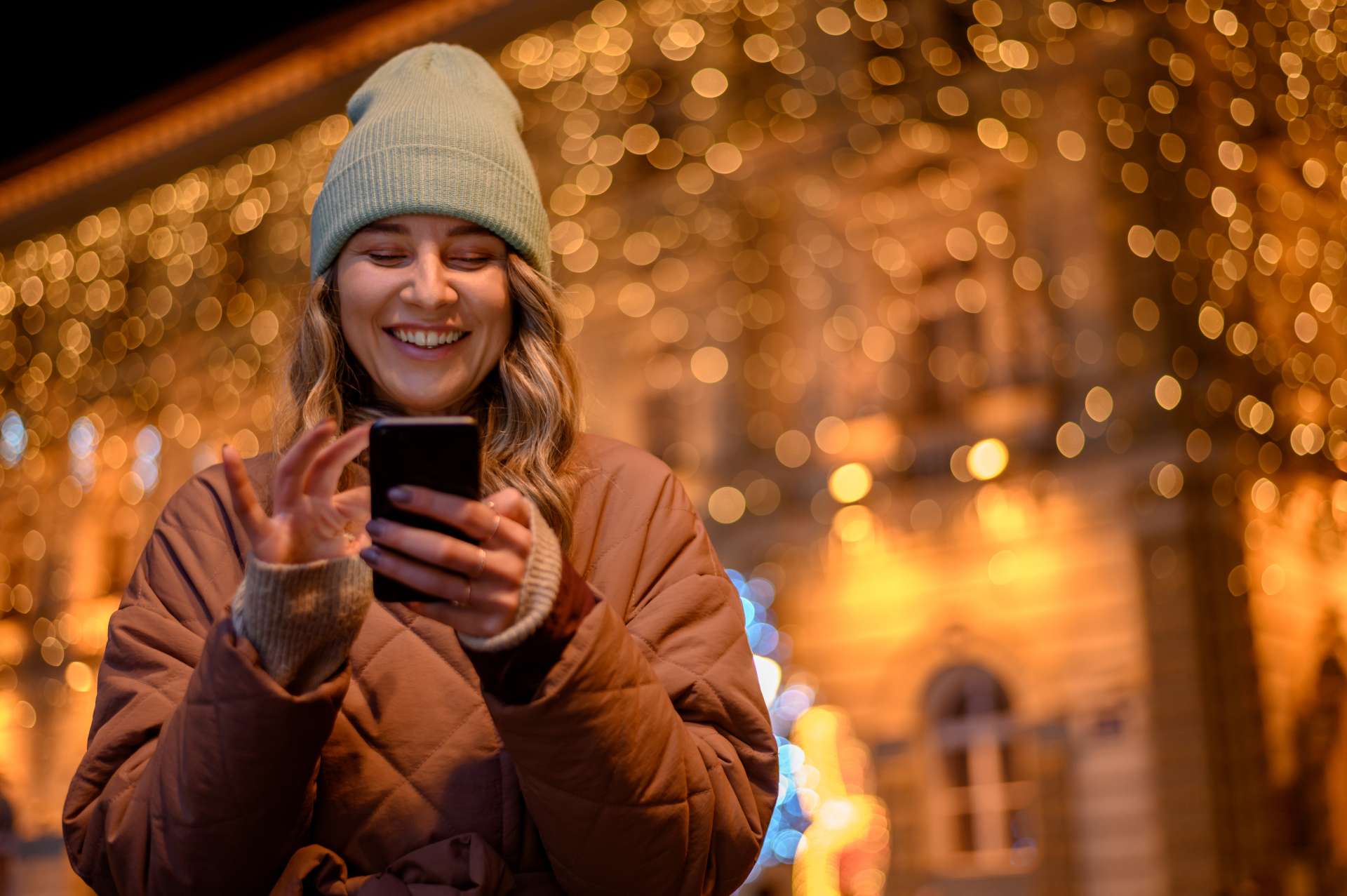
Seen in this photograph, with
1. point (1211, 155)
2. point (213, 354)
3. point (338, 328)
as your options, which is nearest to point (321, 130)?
point (213, 354)

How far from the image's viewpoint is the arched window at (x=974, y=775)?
32.1ft

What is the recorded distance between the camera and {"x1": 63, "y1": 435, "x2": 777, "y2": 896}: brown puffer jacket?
1251mm

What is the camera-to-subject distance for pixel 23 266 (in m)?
16.2

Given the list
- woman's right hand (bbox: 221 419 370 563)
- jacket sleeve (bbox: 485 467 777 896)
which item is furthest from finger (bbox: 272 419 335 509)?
jacket sleeve (bbox: 485 467 777 896)

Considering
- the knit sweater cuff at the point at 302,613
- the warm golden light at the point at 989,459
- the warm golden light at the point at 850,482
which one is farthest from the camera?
the warm golden light at the point at 850,482

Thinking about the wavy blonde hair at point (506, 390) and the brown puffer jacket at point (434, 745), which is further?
the wavy blonde hair at point (506, 390)

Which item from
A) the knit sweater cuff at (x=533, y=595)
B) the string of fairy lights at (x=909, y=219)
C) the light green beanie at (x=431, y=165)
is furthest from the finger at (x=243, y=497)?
the string of fairy lights at (x=909, y=219)

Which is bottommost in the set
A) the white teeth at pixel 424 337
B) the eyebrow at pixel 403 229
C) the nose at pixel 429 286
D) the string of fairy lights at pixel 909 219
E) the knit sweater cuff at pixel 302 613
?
the knit sweater cuff at pixel 302 613

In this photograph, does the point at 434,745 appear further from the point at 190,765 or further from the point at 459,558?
the point at 459,558

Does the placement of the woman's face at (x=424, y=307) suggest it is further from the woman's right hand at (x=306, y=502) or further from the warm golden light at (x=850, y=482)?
the warm golden light at (x=850, y=482)

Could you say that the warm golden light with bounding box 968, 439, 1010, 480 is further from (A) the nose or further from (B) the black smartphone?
(B) the black smartphone

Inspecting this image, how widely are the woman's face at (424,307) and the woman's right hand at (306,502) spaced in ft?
1.23

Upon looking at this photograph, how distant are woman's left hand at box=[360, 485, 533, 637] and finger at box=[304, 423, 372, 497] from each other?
9 centimetres

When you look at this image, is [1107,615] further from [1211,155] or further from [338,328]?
[338,328]
